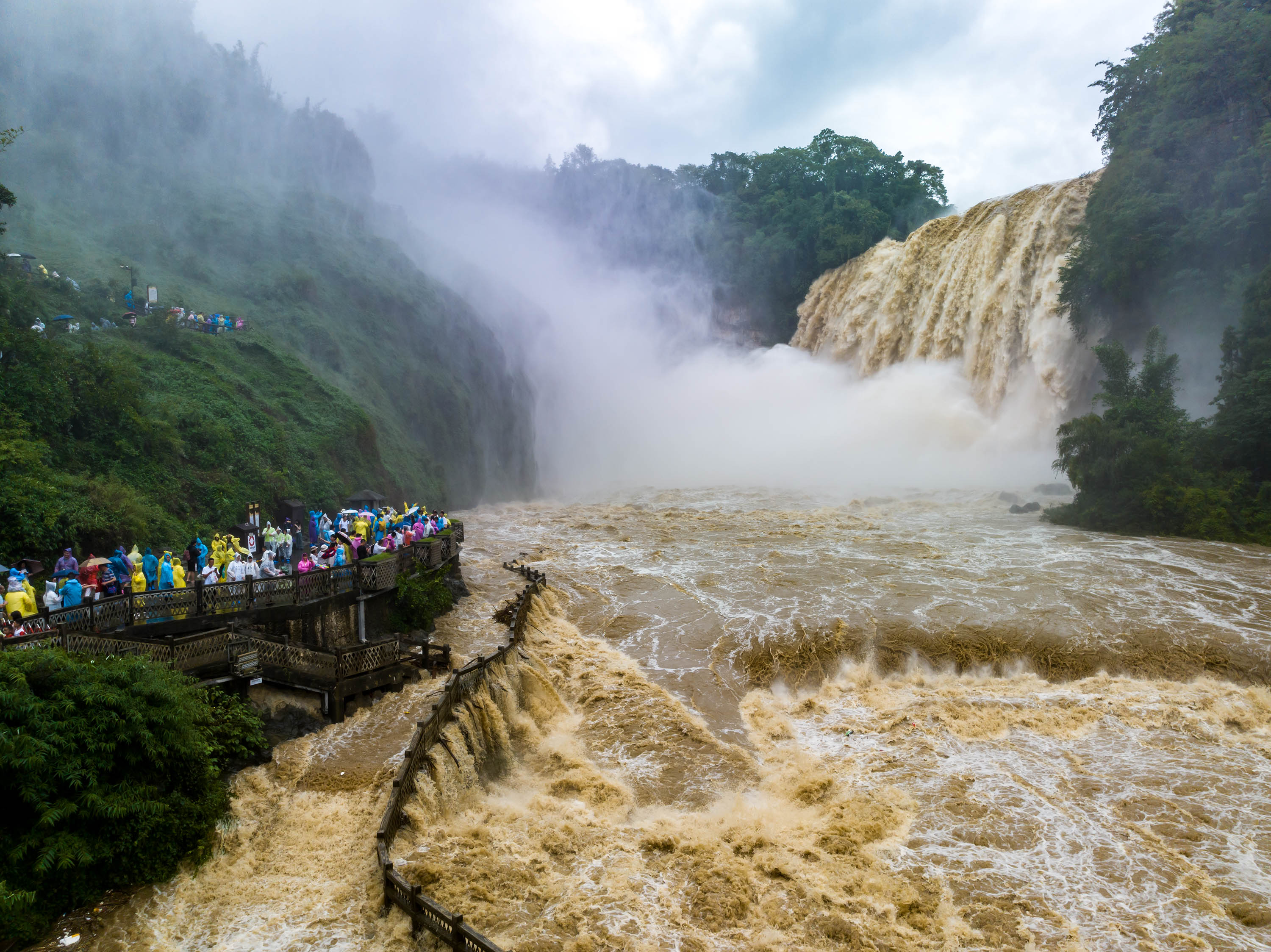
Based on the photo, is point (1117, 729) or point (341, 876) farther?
point (1117, 729)

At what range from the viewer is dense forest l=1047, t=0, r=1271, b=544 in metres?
26.8

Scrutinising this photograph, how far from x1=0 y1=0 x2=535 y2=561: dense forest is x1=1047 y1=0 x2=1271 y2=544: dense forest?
2848 cm

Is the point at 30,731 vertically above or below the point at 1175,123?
below

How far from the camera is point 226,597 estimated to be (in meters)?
13.2

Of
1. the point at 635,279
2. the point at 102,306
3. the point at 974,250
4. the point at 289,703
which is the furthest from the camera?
the point at 635,279

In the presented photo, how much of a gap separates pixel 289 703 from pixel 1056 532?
25.7 meters

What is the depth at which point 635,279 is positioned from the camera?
77.8m

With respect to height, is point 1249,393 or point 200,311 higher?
point 200,311

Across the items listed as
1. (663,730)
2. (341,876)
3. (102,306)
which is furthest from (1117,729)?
(102,306)

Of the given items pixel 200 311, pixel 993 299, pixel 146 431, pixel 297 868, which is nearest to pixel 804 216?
pixel 993 299

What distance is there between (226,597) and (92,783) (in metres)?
5.45

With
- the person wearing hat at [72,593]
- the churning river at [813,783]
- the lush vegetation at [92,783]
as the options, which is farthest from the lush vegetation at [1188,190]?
the person wearing hat at [72,593]

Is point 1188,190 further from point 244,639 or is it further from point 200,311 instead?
point 200,311

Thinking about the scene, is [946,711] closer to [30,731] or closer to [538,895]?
[538,895]
